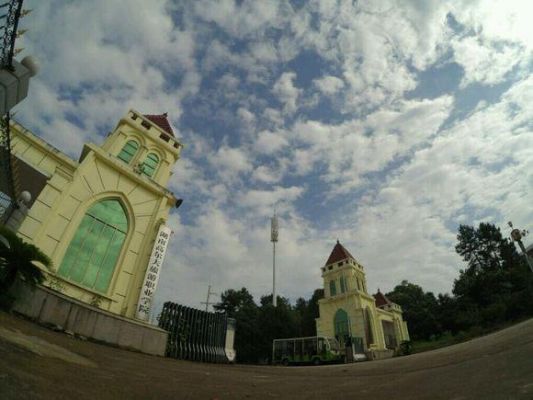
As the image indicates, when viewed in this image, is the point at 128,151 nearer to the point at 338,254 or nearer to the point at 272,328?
the point at 272,328

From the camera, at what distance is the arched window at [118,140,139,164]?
15164 mm

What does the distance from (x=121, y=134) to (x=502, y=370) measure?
56.4 feet

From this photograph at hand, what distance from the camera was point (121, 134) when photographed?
51.0 ft

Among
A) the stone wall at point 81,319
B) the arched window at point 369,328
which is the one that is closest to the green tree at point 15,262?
the stone wall at point 81,319

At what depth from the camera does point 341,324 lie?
29.9 meters

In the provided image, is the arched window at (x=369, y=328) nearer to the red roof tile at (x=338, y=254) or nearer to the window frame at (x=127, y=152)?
the red roof tile at (x=338, y=254)

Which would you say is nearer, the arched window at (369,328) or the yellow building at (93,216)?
the yellow building at (93,216)

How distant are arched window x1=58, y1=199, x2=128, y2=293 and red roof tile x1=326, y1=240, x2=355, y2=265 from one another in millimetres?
26624

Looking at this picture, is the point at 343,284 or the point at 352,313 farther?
the point at 343,284

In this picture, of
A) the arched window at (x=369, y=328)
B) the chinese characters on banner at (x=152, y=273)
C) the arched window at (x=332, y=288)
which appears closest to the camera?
the chinese characters on banner at (x=152, y=273)

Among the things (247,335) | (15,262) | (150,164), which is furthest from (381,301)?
(15,262)

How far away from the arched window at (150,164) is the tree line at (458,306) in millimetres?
19992

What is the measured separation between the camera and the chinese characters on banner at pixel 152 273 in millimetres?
11898

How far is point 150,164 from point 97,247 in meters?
5.71
